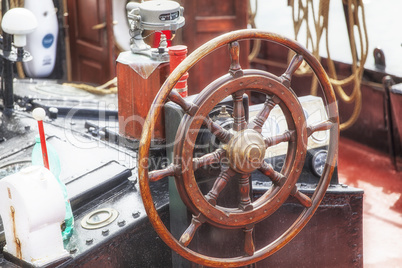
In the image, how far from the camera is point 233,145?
1.67 m

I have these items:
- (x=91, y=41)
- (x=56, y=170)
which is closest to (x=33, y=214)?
(x=56, y=170)

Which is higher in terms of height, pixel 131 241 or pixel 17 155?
pixel 17 155

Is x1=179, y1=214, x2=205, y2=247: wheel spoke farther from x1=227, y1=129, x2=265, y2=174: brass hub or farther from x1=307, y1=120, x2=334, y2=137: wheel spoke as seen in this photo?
x1=307, y1=120, x2=334, y2=137: wheel spoke

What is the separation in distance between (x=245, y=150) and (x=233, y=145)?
35 mm

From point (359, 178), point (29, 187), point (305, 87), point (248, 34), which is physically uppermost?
point (248, 34)

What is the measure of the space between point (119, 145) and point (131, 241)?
50 centimetres

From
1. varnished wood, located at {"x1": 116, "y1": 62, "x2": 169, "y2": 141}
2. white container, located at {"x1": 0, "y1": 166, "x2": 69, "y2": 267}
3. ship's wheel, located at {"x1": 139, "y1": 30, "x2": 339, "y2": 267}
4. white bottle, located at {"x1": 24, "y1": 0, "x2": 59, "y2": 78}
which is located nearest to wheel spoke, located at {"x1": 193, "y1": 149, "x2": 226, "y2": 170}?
ship's wheel, located at {"x1": 139, "y1": 30, "x2": 339, "y2": 267}

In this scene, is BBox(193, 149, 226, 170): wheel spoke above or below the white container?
above

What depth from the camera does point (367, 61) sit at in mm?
4105

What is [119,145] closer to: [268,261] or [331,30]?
[268,261]

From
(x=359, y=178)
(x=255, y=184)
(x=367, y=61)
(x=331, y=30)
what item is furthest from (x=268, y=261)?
(x=331, y=30)

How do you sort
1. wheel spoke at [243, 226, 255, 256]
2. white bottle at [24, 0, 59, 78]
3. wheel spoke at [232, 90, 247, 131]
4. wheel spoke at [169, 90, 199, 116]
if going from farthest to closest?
white bottle at [24, 0, 59, 78] → wheel spoke at [243, 226, 255, 256] → wheel spoke at [232, 90, 247, 131] → wheel spoke at [169, 90, 199, 116]

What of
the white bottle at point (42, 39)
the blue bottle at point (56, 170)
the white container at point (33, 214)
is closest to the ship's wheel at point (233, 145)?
the white container at point (33, 214)

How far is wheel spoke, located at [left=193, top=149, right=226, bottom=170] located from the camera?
1.64 metres
